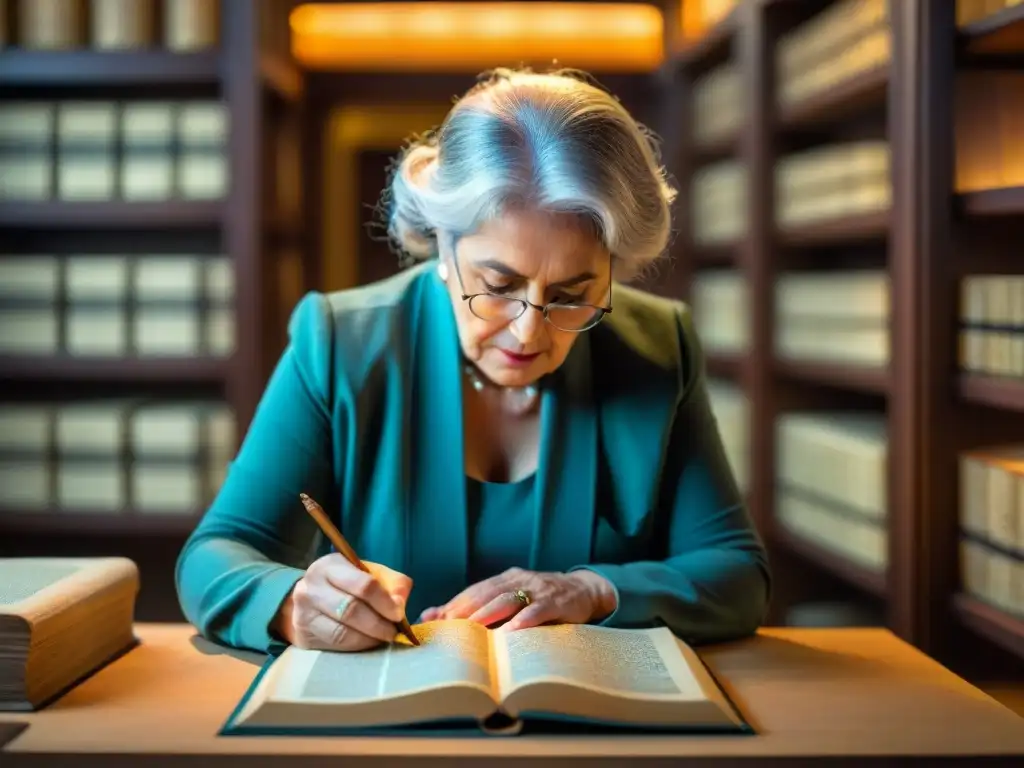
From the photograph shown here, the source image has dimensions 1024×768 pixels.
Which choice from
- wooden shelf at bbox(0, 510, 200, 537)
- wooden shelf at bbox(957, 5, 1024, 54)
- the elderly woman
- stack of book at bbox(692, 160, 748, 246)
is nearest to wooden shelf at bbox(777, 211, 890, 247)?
stack of book at bbox(692, 160, 748, 246)

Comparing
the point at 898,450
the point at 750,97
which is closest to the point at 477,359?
the point at 898,450

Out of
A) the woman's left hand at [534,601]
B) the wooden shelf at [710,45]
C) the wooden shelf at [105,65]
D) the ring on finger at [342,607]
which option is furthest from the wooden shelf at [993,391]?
the wooden shelf at [105,65]

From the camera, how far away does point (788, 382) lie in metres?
3.59

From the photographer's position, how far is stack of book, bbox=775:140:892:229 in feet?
9.59

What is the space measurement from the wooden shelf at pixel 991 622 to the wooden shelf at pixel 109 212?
7.57 feet

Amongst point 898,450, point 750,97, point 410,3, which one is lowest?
point 898,450

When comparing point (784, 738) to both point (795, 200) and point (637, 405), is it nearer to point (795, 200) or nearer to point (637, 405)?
point (637, 405)

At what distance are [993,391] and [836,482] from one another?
2.73 ft

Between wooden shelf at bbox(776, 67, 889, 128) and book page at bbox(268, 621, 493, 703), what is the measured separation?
1.81 meters

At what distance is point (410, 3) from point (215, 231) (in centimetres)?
102

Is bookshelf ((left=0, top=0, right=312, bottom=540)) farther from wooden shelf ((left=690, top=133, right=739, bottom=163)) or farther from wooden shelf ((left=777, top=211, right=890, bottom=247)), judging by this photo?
wooden shelf ((left=777, top=211, right=890, bottom=247))

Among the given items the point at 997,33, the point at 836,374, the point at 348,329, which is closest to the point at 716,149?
the point at 836,374

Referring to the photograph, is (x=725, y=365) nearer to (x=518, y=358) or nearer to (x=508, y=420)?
(x=508, y=420)

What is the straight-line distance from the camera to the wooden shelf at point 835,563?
9.12 feet
